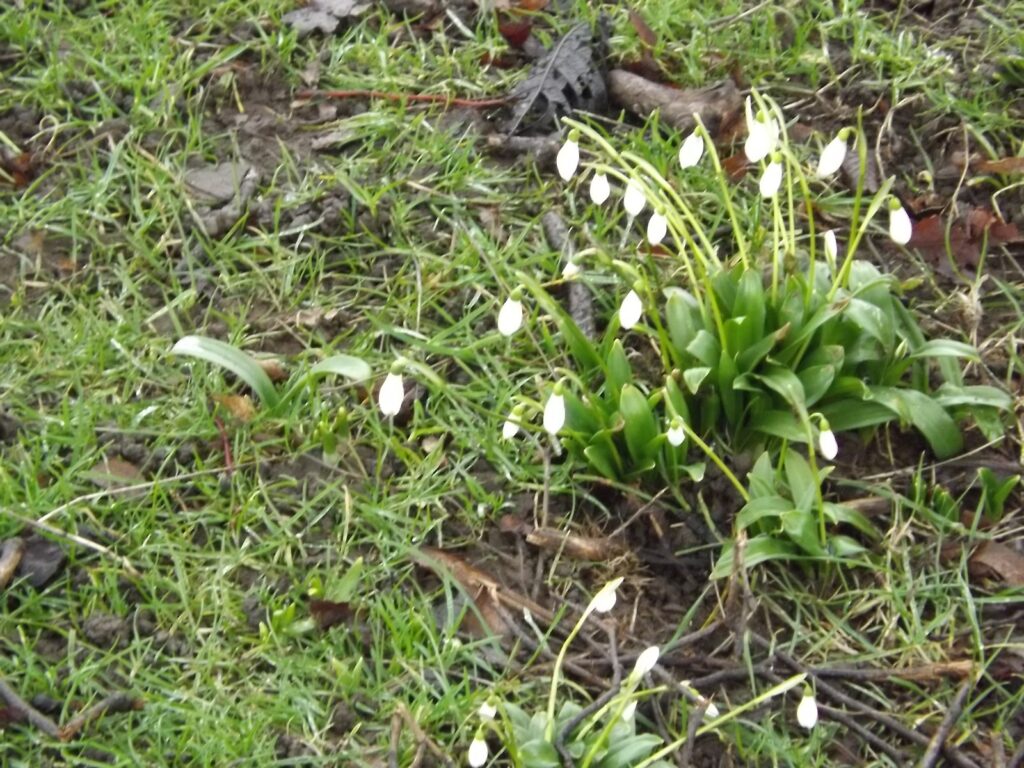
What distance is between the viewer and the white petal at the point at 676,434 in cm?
221

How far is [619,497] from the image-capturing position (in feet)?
8.09

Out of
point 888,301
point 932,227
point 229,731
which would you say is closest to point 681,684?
point 229,731

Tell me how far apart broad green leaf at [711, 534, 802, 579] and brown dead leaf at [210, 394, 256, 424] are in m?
1.00

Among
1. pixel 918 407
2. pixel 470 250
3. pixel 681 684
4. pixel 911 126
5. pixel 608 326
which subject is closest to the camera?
pixel 681 684

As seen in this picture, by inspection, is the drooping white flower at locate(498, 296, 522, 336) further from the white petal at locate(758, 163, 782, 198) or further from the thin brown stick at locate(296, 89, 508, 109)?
the thin brown stick at locate(296, 89, 508, 109)

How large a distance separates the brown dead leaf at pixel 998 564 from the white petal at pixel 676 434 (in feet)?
2.10

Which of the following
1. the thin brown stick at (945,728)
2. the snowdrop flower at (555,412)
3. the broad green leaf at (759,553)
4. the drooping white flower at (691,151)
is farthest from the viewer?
the drooping white flower at (691,151)

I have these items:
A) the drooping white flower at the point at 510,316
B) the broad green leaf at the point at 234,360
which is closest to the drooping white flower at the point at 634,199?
the drooping white flower at the point at 510,316

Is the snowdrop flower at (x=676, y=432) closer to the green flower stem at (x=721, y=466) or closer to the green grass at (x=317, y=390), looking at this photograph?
the green flower stem at (x=721, y=466)

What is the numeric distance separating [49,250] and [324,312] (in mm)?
695

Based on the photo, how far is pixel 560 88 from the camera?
3.22 meters

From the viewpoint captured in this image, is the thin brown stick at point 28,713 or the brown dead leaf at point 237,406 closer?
the thin brown stick at point 28,713

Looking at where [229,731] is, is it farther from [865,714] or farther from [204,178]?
[204,178]

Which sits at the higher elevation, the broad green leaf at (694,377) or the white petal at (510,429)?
the broad green leaf at (694,377)
